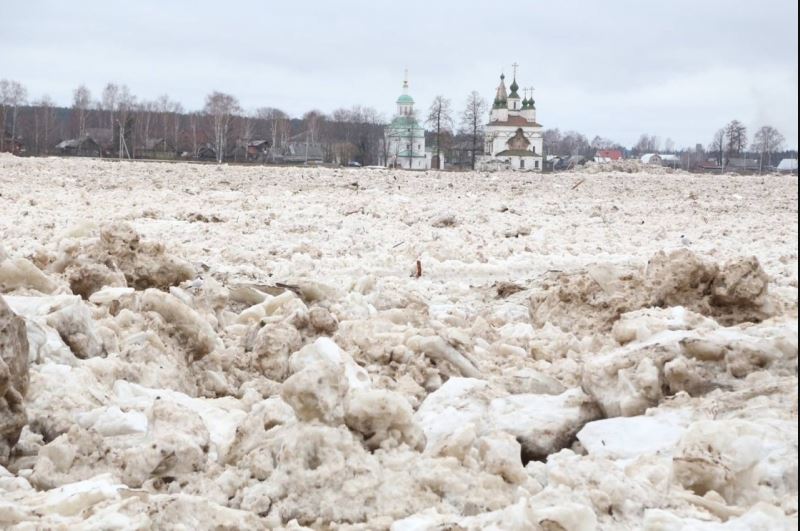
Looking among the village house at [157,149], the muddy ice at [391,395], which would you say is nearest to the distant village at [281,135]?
the village house at [157,149]

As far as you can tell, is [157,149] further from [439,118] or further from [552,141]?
[552,141]

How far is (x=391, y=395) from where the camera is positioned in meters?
3.43

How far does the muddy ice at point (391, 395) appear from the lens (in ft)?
9.42

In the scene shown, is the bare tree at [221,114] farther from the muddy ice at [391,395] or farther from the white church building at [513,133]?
the muddy ice at [391,395]

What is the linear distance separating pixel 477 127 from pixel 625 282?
246 ft

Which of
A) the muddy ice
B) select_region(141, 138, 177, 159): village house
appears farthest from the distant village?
the muddy ice

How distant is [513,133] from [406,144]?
9.51m

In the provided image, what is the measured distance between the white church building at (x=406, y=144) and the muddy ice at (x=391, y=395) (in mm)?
72360

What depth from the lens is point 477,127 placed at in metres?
80.0

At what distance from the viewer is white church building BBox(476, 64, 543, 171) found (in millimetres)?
79938

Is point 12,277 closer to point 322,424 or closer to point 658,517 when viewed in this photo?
point 322,424

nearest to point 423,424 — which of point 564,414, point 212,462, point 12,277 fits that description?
point 564,414

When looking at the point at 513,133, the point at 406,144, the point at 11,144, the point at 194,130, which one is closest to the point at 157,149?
the point at 194,130

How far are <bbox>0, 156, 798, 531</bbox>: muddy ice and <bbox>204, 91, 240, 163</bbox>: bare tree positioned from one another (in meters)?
57.8
